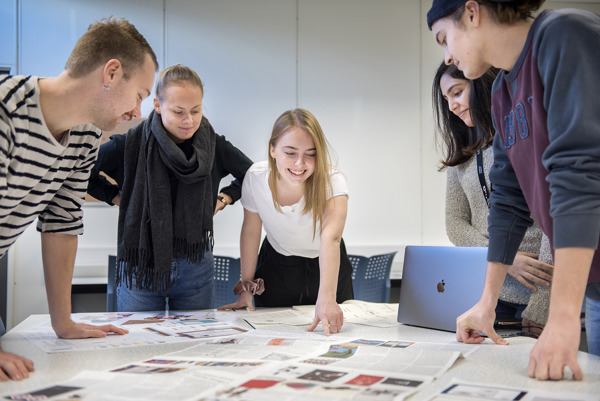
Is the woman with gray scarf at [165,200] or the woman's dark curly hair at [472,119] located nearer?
the woman's dark curly hair at [472,119]

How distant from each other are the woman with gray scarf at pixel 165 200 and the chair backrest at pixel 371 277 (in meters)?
1.42

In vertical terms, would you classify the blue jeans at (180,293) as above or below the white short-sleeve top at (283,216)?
below

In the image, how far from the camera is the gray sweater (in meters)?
1.59

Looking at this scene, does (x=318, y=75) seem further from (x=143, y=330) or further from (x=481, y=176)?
(x=143, y=330)

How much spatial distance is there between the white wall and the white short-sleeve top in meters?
2.18

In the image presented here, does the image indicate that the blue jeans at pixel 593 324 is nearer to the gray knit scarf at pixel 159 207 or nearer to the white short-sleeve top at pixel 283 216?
the white short-sleeve top at pixel 283 216

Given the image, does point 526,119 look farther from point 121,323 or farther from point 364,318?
point 121,323

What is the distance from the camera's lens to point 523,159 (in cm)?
116

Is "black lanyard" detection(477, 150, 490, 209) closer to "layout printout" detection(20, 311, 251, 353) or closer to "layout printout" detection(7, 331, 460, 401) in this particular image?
"layout printout" detection(7, 331, 460, 401)

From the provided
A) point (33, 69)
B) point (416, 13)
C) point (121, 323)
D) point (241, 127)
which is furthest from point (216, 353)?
point (416, 13)

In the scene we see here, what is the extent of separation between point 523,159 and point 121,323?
1.22m

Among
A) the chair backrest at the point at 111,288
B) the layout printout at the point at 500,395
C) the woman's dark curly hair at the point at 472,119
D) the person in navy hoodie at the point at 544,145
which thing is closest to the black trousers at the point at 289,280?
the woman's dark curly hair at the point at 472,119

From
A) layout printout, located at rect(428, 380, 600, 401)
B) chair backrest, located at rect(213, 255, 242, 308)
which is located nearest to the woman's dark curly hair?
layout printout, located at rect(428, 380, 600, 401)

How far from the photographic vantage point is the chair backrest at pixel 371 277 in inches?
131
